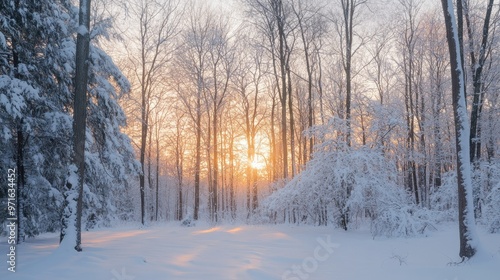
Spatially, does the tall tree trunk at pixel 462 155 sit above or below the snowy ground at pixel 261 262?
above

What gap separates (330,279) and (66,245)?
5.32 meters

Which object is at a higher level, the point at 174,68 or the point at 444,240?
→ the point at 174,68

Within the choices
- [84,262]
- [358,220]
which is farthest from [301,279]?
[358,220]

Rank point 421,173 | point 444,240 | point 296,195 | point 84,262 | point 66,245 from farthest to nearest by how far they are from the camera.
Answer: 1. point 421,173
2. point 296,195
3. point 444,240
4. point 66,245
5. point 84,262

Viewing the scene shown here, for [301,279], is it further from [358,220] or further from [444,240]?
[358,220]

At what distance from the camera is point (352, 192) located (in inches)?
483

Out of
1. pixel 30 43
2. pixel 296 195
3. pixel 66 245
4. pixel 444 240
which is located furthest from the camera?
pixel 296 195

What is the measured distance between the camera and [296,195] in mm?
13508

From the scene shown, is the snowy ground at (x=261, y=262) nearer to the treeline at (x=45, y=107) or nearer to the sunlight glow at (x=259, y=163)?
the treeline at (x=45, y=107)

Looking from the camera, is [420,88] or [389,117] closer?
[389,117]

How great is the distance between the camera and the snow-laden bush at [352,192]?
11394 millimetres

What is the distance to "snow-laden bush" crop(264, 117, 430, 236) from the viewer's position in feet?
37.4

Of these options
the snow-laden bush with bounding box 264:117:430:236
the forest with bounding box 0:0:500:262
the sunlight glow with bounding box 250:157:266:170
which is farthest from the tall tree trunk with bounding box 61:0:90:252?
the sunlight glow with bounding box 250:157:266:170

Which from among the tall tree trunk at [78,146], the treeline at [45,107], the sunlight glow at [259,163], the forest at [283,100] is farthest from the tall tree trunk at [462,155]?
the sunlight glow at [259,163]
